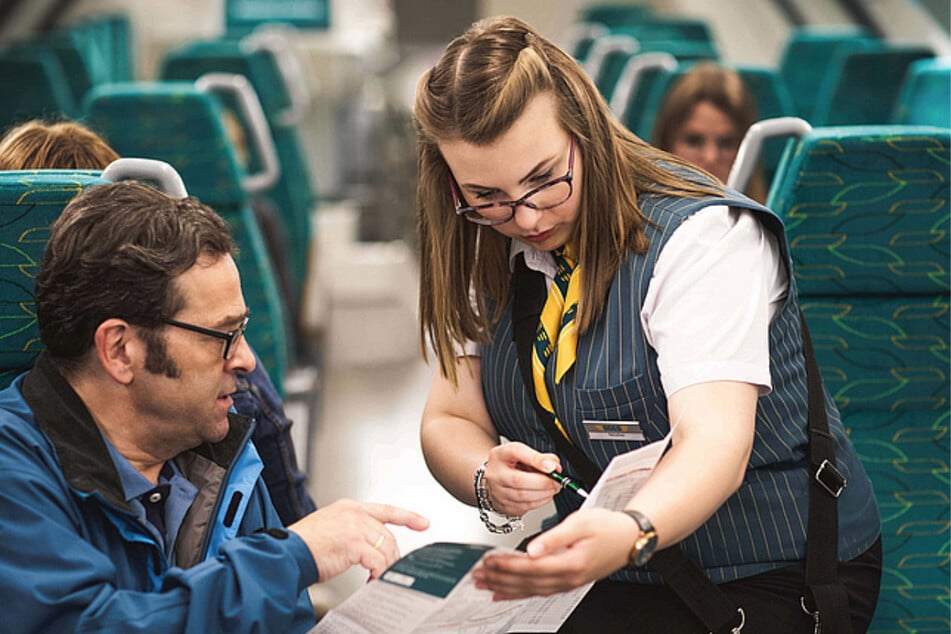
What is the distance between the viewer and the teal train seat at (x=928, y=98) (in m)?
3.27

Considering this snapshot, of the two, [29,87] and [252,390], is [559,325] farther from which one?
[29,87]

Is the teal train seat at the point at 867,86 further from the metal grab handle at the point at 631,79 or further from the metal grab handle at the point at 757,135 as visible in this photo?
the metal grab handle at the point at 757,135

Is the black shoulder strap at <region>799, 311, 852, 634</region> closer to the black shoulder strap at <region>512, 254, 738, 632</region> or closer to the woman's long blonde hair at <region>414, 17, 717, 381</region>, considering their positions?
the black shoulder strap at <region>512, 254, 738, 632</region>

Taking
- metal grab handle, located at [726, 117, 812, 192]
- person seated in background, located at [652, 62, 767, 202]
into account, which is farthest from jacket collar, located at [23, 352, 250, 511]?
person seated in background, located at [652, 62, 767, 202]

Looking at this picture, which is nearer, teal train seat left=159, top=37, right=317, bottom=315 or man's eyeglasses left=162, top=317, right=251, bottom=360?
man's eyeglasses left=162, top=317, right=251, bottom=360

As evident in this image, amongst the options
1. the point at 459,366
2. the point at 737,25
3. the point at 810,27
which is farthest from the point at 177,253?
the point at 737,25

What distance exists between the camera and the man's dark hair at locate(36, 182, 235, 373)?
4.63 ft

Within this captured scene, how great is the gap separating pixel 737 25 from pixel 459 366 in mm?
8115

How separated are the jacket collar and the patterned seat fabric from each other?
0.17 metres

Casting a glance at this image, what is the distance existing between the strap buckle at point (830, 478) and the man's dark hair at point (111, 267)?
84 cm

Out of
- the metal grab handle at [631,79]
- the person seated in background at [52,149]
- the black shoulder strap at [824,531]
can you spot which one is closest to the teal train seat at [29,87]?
the metal grab handle at [631,79]

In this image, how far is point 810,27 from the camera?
8336 millimetres

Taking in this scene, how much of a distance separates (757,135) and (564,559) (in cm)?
113

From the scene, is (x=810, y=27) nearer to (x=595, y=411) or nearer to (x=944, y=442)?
(x=944, y=442)
